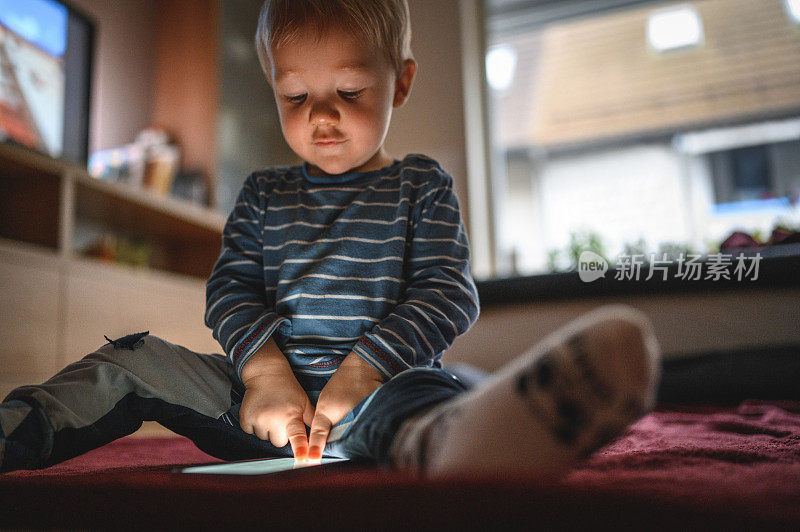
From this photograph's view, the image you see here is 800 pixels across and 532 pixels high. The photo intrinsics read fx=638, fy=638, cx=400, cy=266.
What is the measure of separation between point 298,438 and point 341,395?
0.17 feet

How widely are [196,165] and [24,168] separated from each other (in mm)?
748

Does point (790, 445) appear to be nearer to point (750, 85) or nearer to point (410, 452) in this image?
point (410, 452)

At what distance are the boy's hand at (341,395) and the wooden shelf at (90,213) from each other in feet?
3.86

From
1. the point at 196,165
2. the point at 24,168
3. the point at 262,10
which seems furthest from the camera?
the point at 196,165

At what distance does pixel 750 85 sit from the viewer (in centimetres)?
238

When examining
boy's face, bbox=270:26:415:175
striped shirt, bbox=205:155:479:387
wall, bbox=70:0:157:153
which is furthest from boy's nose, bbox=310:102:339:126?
wall, bbox=70:0:157:153

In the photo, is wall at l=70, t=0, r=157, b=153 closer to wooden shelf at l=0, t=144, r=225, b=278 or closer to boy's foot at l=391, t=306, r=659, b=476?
wooden shelf at l=0, t=144, r=225, b=278

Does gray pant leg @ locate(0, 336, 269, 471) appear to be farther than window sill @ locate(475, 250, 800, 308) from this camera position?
No

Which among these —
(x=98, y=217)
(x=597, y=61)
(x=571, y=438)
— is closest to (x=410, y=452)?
(x=571, y=438)

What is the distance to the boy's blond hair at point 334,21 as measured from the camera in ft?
2.23

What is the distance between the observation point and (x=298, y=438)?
0.56 metres

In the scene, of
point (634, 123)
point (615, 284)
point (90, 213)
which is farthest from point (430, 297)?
point (634, 123)

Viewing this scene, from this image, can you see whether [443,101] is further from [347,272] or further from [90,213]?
[347,272]

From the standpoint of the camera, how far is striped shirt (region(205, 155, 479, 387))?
2.15 ft
